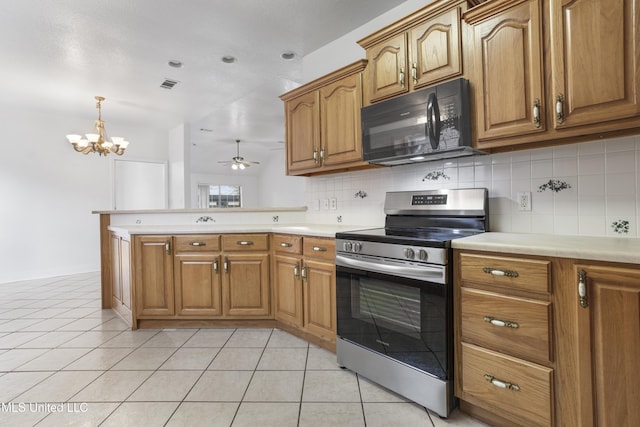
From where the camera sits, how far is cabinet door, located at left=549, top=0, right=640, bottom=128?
135 centimetres

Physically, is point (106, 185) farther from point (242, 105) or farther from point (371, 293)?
point (371, 293)

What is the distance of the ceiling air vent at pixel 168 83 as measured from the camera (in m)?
4.02

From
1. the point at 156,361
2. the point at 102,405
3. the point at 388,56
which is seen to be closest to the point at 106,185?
the point at 156,361

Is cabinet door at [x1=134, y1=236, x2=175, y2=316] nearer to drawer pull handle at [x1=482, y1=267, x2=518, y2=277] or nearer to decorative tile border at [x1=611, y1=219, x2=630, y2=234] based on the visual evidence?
drawer pull handle at [x1=482, y1=267, x2=518, y2=277]

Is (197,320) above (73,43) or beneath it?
beneath

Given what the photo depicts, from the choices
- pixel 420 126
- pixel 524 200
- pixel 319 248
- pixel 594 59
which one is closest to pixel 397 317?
pixel 319 248

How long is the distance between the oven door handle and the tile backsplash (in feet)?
2.30

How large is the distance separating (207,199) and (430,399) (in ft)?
31.7

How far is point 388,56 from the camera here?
7.11 feet

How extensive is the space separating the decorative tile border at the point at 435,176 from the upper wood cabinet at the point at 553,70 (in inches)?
17.0

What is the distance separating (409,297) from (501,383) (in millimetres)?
534

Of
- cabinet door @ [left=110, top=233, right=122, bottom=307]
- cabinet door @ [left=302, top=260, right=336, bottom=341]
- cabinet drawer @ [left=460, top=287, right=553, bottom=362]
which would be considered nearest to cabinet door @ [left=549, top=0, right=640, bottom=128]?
cabinet drawer @ [left=460, top=287, right=553, bottom=362]

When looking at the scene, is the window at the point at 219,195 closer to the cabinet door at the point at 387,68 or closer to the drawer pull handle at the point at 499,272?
the cabinet door at the point at 387,68
